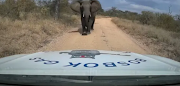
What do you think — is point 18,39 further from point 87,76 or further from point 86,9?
point 87,76

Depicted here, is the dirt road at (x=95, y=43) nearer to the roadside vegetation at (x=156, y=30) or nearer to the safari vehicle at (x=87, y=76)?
the roadside vegetation at (x=156, y=30)

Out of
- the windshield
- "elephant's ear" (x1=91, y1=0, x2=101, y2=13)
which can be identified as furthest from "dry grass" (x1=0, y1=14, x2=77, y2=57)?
"elephant's ear" (x1=91, y1=0, x2=101, y2=13)

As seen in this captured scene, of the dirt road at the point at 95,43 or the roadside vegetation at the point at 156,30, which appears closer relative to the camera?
the dirt road at the point at 95,43

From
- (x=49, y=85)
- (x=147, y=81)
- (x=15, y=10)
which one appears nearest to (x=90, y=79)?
(x=49, y=85)

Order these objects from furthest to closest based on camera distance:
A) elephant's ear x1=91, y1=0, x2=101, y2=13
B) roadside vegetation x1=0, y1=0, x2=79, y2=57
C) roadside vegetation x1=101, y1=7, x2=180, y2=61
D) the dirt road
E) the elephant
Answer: elephant's ear x1=91, y1=0, x2=101, y2=13, the elephant, roadside vegetation x1=101, y1=7, x2=180, y2=61, the dirt road, roadside vegetation x1=0, y1=0, x2=79, y2=57

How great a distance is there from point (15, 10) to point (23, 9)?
0.99 m

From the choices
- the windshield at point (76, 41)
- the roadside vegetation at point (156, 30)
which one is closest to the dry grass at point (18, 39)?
the windshield at point (76, 41)

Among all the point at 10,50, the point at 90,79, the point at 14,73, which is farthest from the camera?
the point at 10,50

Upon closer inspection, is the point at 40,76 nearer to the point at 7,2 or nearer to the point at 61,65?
the point at 61,65

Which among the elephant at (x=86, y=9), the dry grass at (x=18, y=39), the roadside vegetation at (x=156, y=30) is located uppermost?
the elephant at (x=86, y=9)

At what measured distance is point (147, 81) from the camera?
1869mm

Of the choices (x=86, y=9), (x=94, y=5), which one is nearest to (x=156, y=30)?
(x=94, y=5)

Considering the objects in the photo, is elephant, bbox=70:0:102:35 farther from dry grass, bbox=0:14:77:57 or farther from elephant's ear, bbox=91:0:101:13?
dry grass, bbox=0:14:77:57

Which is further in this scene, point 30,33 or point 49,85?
point 30,33
